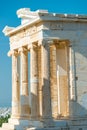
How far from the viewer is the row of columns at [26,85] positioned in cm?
3966

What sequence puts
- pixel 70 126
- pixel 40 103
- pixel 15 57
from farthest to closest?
1. pixel 15 57
2. pixel 40 103
3. pixel 70 126

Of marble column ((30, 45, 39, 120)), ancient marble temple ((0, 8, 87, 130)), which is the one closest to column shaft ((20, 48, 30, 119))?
ancient marble temple ((0, 8, 87, 130))

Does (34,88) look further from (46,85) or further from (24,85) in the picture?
(24,85)

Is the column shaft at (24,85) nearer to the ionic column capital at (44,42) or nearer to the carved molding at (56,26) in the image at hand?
the ionic column capital at (44,42)

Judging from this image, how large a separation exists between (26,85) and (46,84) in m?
4.99

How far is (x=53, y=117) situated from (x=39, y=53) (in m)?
7.08

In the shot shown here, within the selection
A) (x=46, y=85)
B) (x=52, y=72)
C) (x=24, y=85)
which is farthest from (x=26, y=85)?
(x=46, y=85)

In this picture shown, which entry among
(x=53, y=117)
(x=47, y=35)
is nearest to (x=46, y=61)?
(x=47, y=35)

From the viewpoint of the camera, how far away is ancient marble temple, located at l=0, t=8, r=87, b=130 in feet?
131

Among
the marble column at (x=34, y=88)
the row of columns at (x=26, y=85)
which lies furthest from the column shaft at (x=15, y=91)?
the marble column at (x=34, y=88)

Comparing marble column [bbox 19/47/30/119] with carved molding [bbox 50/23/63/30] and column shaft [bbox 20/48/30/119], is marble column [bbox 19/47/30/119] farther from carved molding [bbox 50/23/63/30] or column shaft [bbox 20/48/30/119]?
carved molding [bbox 50/23/63/30]

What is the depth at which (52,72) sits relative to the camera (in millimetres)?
43781

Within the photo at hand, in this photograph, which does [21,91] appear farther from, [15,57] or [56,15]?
[56,15]

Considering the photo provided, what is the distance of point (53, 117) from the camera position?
40406 millimetres
